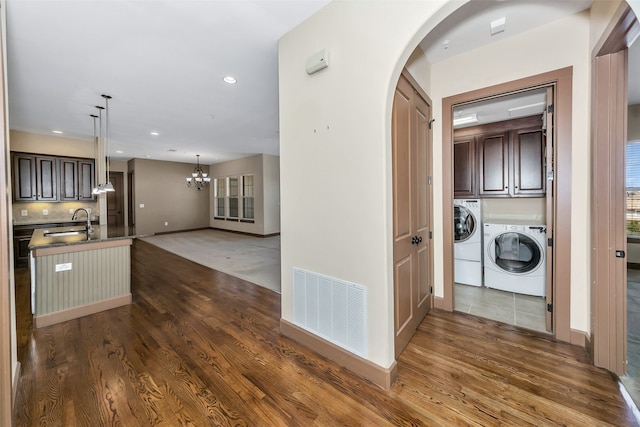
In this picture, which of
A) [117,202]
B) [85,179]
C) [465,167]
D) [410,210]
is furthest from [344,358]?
[117,202]

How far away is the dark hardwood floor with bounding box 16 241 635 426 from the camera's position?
1.52 meters

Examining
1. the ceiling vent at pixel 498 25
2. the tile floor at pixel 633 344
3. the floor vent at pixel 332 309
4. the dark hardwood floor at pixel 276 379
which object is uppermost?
the ceiling vent at pixel 498 25

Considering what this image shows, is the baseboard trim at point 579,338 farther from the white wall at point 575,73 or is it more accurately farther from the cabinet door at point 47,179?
the cabinet door at point 47,179

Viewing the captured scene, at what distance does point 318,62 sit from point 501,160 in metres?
3.26

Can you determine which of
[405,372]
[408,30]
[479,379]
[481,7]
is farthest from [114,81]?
[479,379]

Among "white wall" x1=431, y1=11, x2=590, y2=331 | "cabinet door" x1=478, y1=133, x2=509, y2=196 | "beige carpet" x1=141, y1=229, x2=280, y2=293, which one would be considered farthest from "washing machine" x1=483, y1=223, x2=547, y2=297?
"beige carpet" x1=141, y1=229, x2=280, y2=293

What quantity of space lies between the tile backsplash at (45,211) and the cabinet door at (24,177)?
295 mm

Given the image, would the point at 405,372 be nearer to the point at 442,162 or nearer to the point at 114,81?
the point at 442,162

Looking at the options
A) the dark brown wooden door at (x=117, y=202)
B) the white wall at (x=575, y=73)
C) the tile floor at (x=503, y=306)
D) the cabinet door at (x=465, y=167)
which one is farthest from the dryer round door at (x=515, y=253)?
the dark brown wooden door at (x=117, y=202)

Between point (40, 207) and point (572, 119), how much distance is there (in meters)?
8.66

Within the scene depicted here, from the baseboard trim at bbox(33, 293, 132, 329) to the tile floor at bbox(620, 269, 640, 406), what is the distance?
471cm

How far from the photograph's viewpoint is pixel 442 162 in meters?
A: 2.82

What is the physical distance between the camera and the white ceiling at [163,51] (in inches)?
79.3

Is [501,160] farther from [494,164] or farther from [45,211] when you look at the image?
[45,211]
